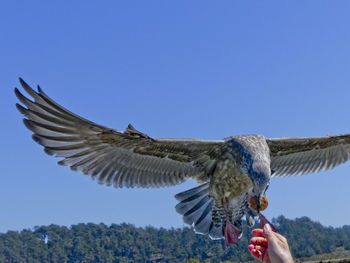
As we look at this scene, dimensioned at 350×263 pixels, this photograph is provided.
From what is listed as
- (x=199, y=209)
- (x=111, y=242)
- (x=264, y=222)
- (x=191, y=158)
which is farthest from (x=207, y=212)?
(x=111, y=242)

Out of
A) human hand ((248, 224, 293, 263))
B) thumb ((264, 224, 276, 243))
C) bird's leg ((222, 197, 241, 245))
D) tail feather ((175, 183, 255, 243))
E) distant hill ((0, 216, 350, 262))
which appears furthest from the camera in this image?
distant hill ((0, 216, 350, 262))

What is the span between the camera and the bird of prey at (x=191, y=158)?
19.1 feet

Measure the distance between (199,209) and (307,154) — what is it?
1893 millimetres

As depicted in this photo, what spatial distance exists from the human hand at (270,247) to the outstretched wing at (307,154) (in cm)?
371

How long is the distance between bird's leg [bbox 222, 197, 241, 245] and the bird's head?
1.22 m

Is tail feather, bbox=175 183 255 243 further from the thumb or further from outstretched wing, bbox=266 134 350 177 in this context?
the thumb

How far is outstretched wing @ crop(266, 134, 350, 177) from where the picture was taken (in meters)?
7.37

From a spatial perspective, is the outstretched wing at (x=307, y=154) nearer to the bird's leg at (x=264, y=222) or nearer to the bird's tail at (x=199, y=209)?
the bird's tail at (x=199, y=209)

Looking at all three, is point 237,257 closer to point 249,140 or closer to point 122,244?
point 122,244

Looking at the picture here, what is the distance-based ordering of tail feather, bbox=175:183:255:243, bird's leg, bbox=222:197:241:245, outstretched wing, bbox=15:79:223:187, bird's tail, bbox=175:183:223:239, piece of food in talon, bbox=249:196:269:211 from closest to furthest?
piece of food in talon, bbox=249:196:269:211, outstretched wing, bbox=15:79:223:187, bird's leg, bbox=222:197:241:245, tail feather, bbox=175:183:255:243, bird's tail, bbox=175:183:223:239

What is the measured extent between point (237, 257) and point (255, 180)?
279 feet

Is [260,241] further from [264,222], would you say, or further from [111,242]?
[111,242]

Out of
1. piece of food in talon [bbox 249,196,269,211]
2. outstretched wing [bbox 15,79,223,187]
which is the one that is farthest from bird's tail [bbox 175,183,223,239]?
piece of food in talon [bbox 249,196,269,211]

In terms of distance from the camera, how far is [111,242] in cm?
12850
